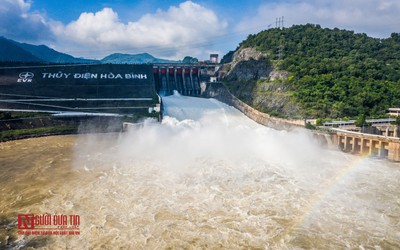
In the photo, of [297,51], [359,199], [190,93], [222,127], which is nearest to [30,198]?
[359,199]

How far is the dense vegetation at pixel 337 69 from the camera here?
4216 cm

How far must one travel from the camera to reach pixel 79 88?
53656 mm

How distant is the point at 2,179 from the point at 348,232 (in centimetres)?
2487

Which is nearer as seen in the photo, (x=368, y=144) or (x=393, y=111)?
(x=368, y=144)

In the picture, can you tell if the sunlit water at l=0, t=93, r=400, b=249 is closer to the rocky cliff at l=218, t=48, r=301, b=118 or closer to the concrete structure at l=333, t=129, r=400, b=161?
the concrete structure at l=333, t=129, r=400, b=161

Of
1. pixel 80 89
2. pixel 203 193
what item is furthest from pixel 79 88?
pixel 203 193

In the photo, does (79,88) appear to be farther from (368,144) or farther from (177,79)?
(368,144)

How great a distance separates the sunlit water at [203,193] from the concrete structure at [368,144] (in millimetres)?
1373

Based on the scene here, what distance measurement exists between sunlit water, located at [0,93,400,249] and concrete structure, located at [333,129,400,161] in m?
1.37

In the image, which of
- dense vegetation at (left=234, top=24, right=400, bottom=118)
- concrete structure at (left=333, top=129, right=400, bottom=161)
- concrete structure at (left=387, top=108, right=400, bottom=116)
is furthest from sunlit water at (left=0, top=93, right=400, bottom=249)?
concrete structure at (left=387, top=108, right=400, bottom=116)

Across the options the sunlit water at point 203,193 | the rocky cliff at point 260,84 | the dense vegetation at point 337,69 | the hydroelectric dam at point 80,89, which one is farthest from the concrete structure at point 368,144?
the hydroelectric dam at point 80,89

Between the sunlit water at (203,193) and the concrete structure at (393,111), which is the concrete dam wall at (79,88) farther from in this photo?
the concrete structure at (393,111)

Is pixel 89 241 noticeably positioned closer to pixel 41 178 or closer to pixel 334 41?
pixel 41 178

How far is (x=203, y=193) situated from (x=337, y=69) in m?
42.4
